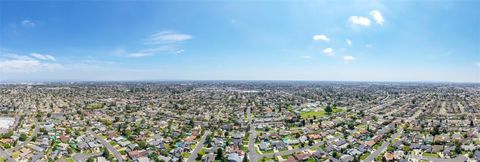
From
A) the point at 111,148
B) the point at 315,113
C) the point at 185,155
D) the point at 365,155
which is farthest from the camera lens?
the point at 315,113

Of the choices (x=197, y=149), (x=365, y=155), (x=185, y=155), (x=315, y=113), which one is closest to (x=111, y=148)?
(x=185, y=155)

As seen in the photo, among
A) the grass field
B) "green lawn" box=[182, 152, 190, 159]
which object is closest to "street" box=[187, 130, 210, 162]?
"green lawn" box=[182, 152, 190, 159]

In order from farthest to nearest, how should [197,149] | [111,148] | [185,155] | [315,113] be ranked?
[315,113] → [111,148] → [197,149] → [185,155]

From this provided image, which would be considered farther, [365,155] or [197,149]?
[197,149]

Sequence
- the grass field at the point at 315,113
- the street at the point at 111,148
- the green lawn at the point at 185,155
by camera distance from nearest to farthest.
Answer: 1. the street at the point at 111,148
2. the green lawn at the point at 185,155
3. the grass field at the point at 315,113

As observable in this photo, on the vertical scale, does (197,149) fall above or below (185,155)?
above

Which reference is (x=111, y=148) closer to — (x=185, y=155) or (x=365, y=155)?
(x=185, y=155)

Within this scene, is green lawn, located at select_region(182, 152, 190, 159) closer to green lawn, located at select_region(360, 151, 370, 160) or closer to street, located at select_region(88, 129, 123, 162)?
street, located at select_region(88, 129, 123, 162)

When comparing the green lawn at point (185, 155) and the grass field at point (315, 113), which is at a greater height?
the grass field at point (315, 113)

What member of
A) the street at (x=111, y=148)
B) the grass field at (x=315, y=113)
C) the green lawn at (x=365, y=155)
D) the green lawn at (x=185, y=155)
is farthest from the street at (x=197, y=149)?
the grass field at (x=315, y=113)

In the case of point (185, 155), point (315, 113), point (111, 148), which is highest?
point (315, 113)

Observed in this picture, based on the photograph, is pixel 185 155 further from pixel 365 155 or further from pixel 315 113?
pixel 315 113

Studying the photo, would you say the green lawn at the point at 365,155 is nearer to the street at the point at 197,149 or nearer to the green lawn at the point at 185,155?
the street at the point at 197,149
